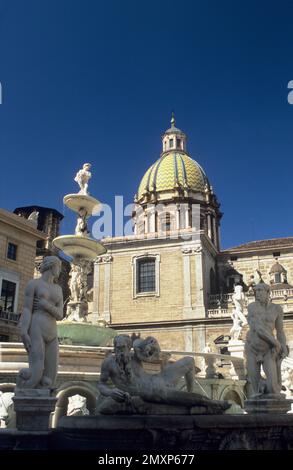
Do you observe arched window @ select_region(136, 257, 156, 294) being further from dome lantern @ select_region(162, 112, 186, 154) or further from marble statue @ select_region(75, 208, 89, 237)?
marble statue @ select_region(75, 208, 89, 237)

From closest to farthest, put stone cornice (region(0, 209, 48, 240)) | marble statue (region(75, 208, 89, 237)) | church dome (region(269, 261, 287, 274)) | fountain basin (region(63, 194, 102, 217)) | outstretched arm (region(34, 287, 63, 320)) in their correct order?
1. outstretched arm (region(34, 287, 63, 320))
2. marble statue (region(75, 208, 89, 237))
3. fountain basin (region(63, 194, 102, 217))
4. stone cornice (region(0, 209, 48, 240))
5. church dome (region(269, 261, 287, 274))

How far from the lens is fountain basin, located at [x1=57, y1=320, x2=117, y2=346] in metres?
12.4

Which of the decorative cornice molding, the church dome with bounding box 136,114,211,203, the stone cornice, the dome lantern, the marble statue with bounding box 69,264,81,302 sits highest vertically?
the dome lantern

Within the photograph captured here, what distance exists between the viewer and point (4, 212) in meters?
28.6

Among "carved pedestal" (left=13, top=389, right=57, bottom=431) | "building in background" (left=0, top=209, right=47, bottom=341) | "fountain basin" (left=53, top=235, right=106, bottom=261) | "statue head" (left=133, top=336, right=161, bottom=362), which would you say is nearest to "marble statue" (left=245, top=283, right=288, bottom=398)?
"statue head" (left=133, top=336, right=161, bottom=362)

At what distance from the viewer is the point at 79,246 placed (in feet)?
45.0

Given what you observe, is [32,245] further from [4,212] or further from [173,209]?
[173,209]

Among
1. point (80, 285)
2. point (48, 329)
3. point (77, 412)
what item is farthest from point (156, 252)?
point (48, 329)

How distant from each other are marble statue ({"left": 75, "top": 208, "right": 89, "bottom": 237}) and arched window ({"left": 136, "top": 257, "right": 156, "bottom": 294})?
23793 mm

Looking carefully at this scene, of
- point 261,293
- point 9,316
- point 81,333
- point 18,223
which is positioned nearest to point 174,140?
point 18,223

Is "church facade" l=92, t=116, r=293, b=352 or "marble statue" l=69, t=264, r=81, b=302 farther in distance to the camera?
"church facade" l=92, t=116, r=293, b=352

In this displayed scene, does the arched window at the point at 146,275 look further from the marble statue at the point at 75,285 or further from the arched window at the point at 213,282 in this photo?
the marble statue at the point at 75,285
